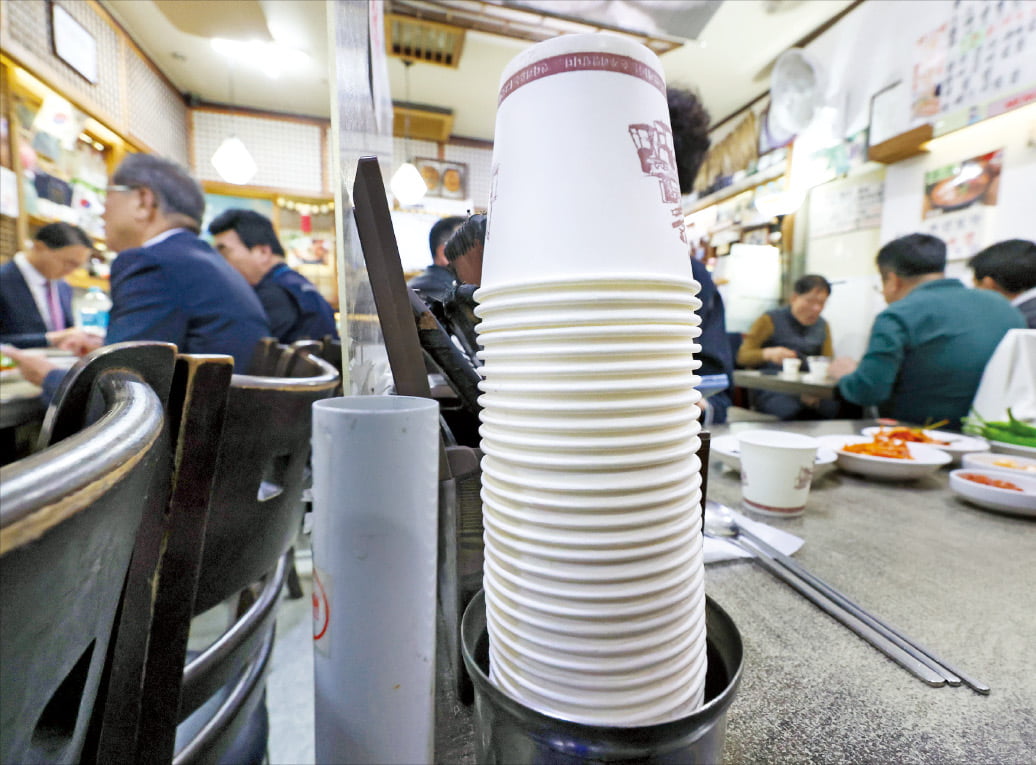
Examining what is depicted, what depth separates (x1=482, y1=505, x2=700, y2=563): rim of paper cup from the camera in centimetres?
32

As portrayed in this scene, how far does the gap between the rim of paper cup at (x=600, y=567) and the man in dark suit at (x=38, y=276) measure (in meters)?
4.47

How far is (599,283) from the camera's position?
1.06ft

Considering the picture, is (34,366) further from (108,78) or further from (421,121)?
(421,121)

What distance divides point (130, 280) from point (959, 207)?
Result: 467cm

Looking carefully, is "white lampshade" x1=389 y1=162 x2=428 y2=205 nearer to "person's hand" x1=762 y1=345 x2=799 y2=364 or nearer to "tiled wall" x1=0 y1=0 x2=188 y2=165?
"tiled wall" x1=0 y1=0 x2=188 y2=165

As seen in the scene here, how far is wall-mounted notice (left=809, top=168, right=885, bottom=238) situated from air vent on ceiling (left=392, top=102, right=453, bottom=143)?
13.7ft

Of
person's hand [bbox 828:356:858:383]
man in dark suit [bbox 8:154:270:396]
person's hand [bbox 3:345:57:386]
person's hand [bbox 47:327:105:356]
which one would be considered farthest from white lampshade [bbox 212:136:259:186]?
person's hand [bbox 828:356:858:383]

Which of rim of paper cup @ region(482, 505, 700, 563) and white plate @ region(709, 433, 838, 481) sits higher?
rim of paper cup @ region(482, 505, 700, 563)

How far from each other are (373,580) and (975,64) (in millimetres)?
4487

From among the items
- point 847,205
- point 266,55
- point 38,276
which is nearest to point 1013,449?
point 847,205

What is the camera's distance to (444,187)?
23.1 ft

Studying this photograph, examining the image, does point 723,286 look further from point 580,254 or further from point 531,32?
point 580,254

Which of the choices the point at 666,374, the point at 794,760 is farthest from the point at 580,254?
the point at 794,760

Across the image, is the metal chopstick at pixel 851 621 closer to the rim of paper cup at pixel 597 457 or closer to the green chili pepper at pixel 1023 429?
the rim of paper cup at pixel 597 457
